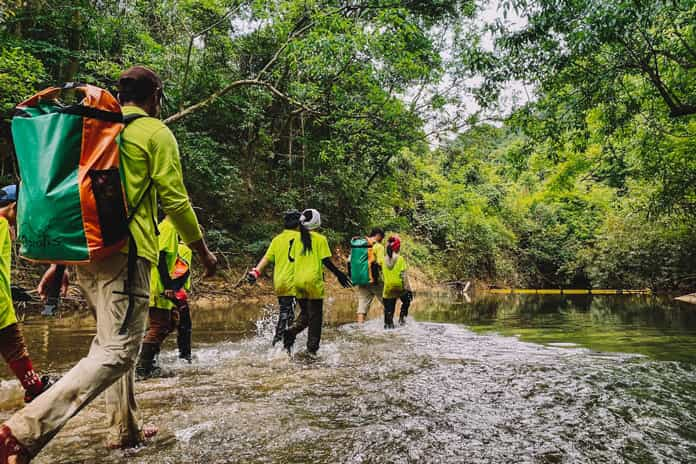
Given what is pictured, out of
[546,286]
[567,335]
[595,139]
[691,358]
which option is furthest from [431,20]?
[546,286]

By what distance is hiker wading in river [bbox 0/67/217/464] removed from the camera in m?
2.32

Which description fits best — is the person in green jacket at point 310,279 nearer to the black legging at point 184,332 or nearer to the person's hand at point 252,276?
the person's hand at point 252,276

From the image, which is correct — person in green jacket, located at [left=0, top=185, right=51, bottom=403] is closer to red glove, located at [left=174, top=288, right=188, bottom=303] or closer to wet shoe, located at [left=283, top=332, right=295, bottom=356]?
red glove, located at [left=174, top=288, right=188, bottom=303]

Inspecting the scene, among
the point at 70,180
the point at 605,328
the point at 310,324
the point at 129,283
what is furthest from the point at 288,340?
the point at 605,328

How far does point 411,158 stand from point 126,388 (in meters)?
26.7

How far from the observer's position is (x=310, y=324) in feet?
20.8

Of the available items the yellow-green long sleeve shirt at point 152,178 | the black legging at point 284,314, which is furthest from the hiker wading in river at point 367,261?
the yellow-green long sleeve shirt at point 152,178

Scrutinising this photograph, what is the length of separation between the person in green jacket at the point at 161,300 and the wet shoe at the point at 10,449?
8.66 feet

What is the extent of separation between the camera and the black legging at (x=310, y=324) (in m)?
6.30

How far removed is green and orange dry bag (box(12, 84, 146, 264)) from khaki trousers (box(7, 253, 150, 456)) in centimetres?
23

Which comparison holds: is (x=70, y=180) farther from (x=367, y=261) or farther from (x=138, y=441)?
(x=367, y=261)

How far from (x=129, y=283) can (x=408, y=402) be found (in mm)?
2432

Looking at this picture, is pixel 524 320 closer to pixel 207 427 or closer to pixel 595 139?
pixel 595 139

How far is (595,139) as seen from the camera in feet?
42.4
